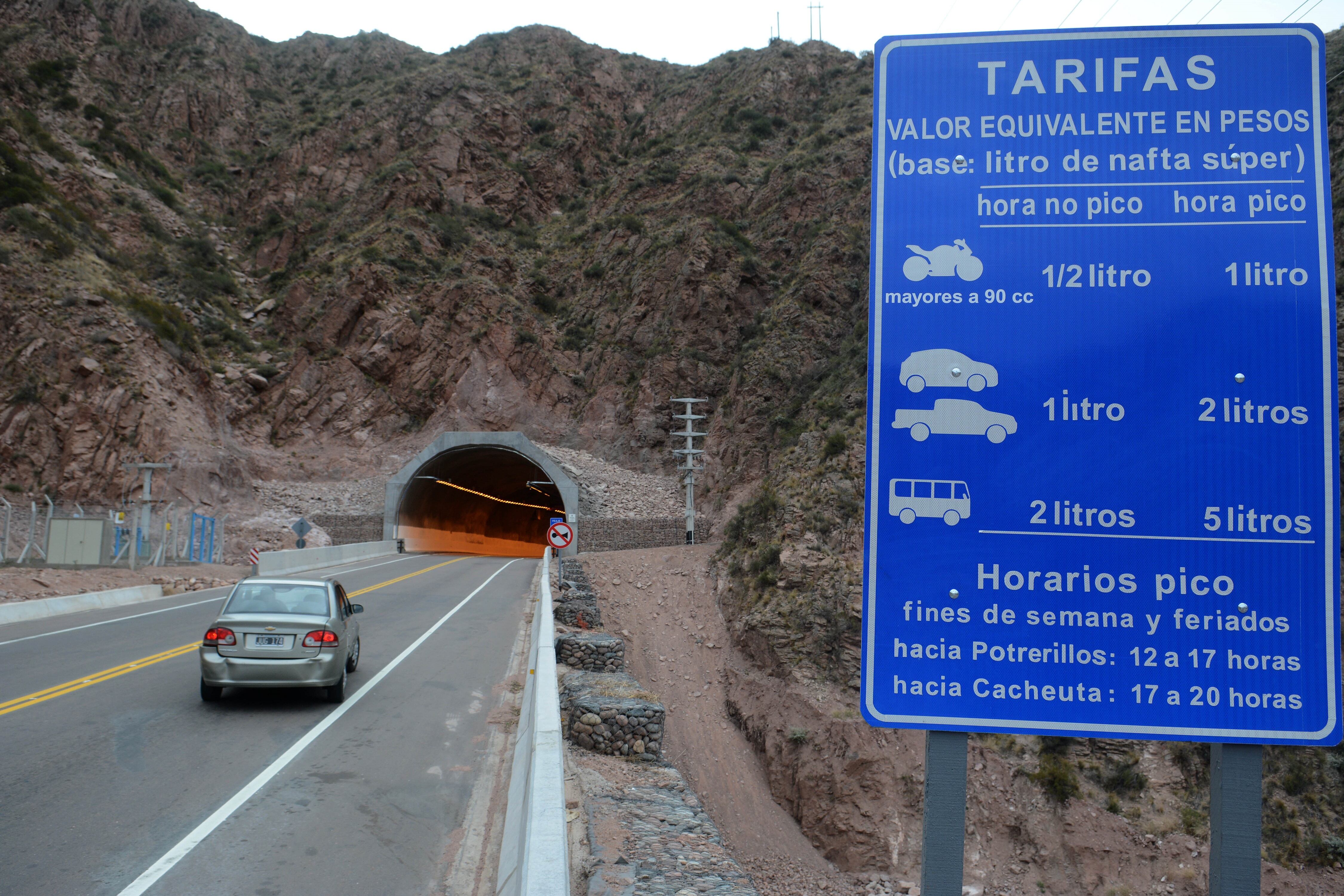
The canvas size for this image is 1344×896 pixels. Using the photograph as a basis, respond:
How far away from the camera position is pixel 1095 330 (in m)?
3.11

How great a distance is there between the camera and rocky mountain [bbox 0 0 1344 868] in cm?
3152

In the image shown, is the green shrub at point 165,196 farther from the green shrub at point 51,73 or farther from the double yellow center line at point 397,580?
the double yellow center line at point 397,580

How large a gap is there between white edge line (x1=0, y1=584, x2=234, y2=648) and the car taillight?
789 centimetres

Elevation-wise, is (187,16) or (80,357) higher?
(187,16)

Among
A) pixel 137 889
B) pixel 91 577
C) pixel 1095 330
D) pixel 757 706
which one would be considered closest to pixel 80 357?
pixel 91 577

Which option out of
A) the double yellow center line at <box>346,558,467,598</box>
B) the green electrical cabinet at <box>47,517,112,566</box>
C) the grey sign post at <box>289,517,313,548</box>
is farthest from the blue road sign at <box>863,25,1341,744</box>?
the grey sign post at <box>289,517,313,548</box>

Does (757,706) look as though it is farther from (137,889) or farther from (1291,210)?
(1291,210)

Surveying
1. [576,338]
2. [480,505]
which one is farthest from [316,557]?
[480,505]

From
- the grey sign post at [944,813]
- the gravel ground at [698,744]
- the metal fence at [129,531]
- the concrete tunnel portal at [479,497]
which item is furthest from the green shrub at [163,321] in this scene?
the grey sign post at [944,813]

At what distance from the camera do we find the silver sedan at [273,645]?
31.1 feet

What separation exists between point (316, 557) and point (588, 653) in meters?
24.4

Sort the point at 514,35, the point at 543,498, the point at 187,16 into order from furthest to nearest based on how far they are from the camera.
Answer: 1. the point at 514,35
2. the point at 187,16
3. the point at 543,498

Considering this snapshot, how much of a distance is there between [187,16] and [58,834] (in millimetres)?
98917

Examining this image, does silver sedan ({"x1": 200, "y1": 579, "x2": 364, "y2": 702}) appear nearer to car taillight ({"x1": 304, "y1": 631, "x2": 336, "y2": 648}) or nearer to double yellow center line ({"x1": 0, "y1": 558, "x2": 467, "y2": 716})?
car taillight ({"x1": 304, "y1": 631, "x2": 336, "y2": 648})
